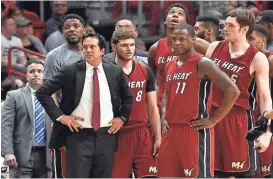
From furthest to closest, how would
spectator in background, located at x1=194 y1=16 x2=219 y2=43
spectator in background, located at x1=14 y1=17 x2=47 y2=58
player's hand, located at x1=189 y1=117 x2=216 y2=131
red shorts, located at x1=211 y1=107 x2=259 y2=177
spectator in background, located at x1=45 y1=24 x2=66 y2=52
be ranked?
spectator in background, located at x1=14 y1=17 x2=47 y2=58, spectator in background, located at x1=45 y1=24 x2=66 y2=52, spectator in background, located at x1=194 y1=16 x2=219 y2=43, red shorts, located at x1=211 y1=107 x2=259 y2=177, player's hand, located at x1=189 y1=117 x2=216 y2=131

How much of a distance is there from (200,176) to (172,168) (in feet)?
0.90

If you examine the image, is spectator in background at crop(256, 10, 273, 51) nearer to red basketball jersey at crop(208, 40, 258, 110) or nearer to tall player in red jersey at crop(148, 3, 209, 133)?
tall player in red jersey at crop(148, 3, 209, 133)

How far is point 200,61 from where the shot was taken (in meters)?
9.28

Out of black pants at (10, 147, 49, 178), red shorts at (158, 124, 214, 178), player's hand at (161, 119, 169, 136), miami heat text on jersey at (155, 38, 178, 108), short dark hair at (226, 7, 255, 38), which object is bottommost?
black pants at (10, 147, 49, 178)

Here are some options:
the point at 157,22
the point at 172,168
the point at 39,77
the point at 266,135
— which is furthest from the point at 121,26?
the point at 157,22

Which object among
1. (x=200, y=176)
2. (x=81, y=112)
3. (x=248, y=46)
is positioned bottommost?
(x=200, y=176)

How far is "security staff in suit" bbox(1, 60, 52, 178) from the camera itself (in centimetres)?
1070

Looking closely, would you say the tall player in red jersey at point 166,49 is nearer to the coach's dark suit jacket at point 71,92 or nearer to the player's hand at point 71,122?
the coach's dark suit jacket at point 71,92

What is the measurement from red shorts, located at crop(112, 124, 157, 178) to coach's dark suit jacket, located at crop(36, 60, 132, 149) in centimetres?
39

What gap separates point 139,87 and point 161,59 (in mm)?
Answer: 614

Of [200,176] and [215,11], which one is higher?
[215,11]

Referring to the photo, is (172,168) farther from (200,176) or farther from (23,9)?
(23,9)

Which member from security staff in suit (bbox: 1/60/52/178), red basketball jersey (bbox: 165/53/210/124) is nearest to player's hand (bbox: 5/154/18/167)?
security staff in suit (bbox: 1/60/52/178)

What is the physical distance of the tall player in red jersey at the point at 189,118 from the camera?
9297mm
